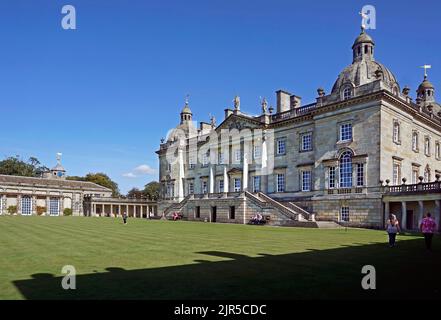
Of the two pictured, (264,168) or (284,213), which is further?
(264,168)

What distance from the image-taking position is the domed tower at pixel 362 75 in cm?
3594

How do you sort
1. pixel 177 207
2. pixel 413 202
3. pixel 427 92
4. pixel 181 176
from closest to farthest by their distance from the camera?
pixel 413 202
pixel 427 92
pixel 177 207
pixel 181 176

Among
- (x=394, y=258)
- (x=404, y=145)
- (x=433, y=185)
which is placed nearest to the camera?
(x=394, y=258)

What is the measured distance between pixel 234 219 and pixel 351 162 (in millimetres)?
14744

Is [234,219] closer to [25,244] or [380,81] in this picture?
[380,81]

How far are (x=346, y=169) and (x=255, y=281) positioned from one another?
2970 centimetres

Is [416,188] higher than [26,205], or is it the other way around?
[416,188]

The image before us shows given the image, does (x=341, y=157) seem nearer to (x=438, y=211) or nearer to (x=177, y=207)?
(x=438, y=211)

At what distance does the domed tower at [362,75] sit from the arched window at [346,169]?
5.53 meters

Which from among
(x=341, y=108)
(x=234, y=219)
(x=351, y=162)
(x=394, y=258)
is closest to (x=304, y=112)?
(x=341, y=108)

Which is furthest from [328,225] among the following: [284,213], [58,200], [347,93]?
[58,200]

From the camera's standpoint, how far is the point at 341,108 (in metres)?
37.5

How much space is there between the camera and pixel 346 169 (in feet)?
121
